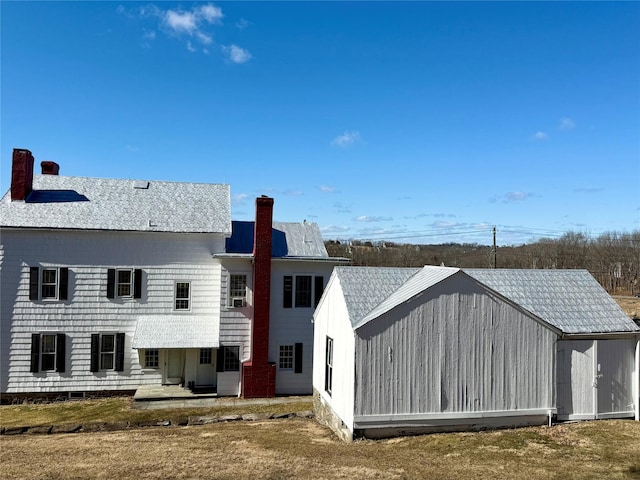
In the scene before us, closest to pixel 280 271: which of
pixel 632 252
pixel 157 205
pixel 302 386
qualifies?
pixel 302 386

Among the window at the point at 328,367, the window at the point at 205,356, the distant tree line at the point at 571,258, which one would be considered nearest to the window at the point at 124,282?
the window at the point at 205,356

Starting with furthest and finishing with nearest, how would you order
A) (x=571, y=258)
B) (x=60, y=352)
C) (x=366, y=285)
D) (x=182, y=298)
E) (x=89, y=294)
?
(x=571, y=258) → (x=182, y=298) → (x=89, y=294) → (x=60, y=352) → (x=366, y=285)

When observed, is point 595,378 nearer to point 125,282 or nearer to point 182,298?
point 182,298

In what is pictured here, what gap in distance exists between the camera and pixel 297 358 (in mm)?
21297

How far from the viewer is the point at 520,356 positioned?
13.1 m

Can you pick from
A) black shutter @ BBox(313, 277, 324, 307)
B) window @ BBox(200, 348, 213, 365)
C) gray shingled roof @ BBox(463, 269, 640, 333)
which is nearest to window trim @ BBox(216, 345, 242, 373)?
window @ BBox(200, 348, 213, 365)

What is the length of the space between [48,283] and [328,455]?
51.3 feet

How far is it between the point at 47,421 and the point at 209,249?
9283 millimetres

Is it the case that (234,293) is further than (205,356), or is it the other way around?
(205,356)

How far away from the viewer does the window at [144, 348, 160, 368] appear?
→ 69.4 ft

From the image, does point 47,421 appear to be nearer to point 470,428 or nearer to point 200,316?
point 200,316

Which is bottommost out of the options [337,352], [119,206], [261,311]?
[337,352]

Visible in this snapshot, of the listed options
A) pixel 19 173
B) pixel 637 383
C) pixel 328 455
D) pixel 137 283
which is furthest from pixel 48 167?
pixel 637 383

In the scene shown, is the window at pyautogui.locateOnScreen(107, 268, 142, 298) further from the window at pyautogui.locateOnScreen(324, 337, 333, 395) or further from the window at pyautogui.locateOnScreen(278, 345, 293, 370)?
the window at pyautogui.locateOnScreen(324, 337, 333, 395)
